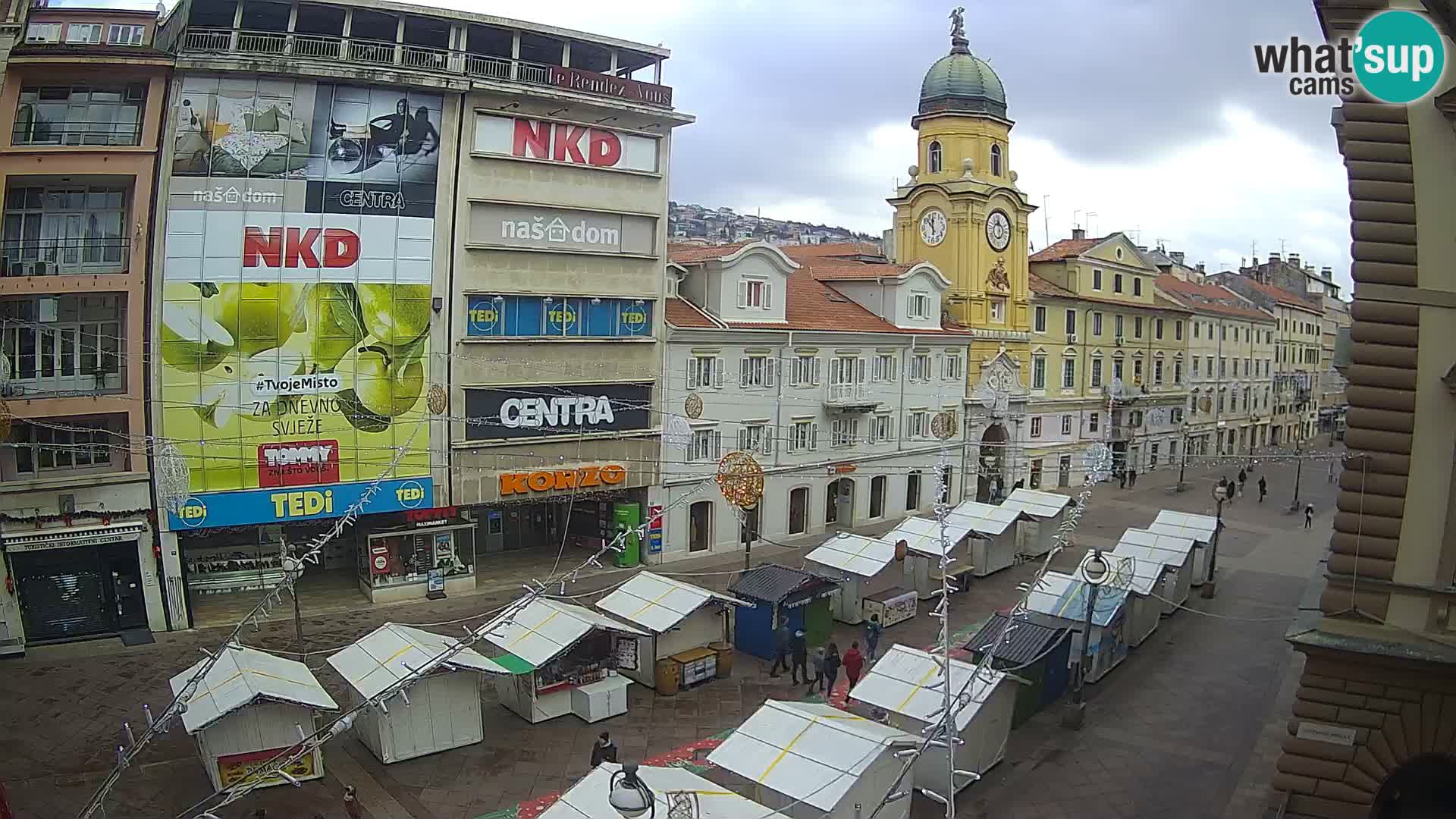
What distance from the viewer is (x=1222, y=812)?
17.5m

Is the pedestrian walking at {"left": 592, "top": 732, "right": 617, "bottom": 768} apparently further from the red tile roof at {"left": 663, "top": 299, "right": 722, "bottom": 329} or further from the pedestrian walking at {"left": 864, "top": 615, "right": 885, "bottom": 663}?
the red tile roof at {"left": 663, "top": 299, "right": 722, "bottom": 329}

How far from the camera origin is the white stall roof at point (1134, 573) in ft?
82.6

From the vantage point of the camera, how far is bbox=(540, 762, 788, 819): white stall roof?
13.1m

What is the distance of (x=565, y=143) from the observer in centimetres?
3184

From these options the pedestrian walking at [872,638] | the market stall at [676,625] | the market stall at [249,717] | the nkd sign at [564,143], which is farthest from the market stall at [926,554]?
the market stall at [249,717]

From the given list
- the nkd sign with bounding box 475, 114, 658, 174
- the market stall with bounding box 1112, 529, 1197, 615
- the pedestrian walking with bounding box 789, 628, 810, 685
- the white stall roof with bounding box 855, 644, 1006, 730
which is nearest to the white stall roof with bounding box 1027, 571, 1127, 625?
the market stall with bounding box 1112, 529, 1197, 615

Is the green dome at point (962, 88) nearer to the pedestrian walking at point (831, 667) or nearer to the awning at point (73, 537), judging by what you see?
the pedestrian walking at point (831, 667)

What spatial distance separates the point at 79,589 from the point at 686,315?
66.1ft

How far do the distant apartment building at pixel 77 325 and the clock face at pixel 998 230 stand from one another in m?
34.6

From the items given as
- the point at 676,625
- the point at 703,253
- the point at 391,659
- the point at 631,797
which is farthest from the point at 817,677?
the point at 703,253

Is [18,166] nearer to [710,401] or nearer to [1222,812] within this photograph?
[710,401]

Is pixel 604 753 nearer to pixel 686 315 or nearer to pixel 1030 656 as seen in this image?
pixel 1030 656

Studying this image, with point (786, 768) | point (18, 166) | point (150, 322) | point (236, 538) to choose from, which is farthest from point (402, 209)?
point (786, 768)

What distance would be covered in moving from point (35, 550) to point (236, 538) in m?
5.85
